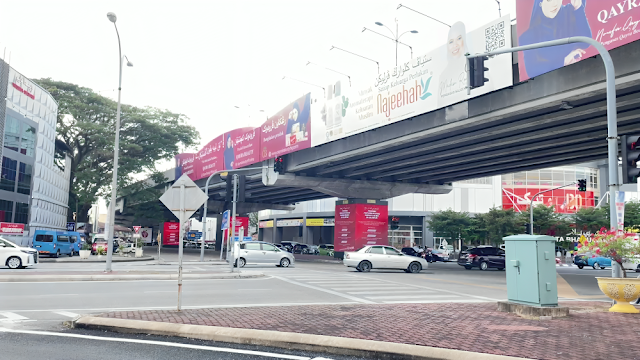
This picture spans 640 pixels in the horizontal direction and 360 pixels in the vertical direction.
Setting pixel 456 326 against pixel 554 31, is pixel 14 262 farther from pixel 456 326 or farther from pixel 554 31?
pixel 554 31

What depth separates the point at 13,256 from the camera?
24250mm

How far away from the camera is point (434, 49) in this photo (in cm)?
2353

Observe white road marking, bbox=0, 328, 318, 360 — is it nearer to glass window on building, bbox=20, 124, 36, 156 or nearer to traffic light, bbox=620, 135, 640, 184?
traffic light, bbox=620, 135, 640, 184

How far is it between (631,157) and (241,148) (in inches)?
1453

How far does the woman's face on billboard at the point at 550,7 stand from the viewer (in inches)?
712

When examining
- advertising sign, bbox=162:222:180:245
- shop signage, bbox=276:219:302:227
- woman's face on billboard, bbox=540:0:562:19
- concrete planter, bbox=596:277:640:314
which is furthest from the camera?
shop signage, bbox=276:219:302:227

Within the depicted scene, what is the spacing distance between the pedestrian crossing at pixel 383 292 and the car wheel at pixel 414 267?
7531mm

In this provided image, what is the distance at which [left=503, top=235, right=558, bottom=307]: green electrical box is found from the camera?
10.4m

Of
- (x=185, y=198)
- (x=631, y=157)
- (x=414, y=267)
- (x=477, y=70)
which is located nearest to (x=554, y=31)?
(x=477, y=70)

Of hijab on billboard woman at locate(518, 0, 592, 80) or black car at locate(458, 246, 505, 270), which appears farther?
black car at locate(458, 246, 505, 270)

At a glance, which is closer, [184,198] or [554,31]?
[184,198]

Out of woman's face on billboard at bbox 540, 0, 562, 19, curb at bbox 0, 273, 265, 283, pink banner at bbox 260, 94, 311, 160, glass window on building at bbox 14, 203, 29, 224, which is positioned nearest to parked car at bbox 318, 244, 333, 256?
pink banner at bbox 260, 94, 311, 160

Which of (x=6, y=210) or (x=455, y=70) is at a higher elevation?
(x=455, y=70)

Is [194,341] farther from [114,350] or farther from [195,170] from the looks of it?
[195,170]
